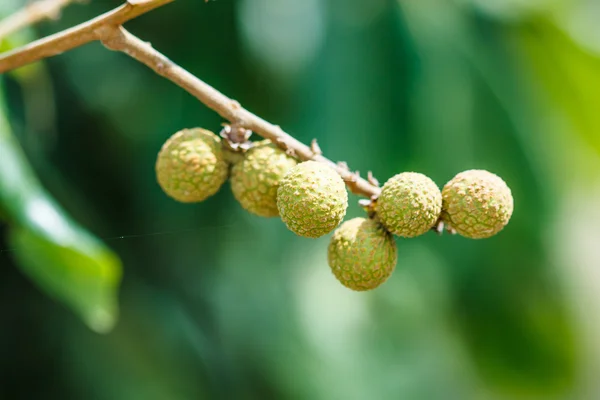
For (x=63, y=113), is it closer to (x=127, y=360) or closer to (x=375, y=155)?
(x=127, y=360)

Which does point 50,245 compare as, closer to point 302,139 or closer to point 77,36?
point 77,36

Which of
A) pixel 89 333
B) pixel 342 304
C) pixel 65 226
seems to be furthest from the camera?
pixel 342 304

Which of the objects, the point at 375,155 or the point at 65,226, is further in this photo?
the point at 375,155

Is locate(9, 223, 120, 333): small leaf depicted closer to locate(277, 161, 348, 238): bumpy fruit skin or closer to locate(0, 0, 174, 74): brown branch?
locate(0, 0, 174, 74): brown branch

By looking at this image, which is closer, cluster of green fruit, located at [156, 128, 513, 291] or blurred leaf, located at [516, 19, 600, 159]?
cluster of green fruit, located at [156, 128, 513, 291]

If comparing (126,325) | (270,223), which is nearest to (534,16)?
(270,223)

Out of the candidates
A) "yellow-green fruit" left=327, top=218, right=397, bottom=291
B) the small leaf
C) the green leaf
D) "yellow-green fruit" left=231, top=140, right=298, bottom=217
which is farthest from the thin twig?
"yellow-green fruit" left=327, top=218, right=397, bottom=291
